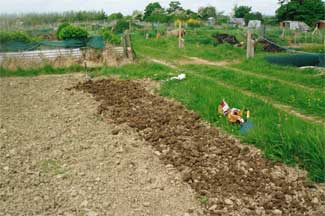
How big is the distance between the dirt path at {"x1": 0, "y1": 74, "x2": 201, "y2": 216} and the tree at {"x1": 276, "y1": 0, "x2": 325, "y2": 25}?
34.1 metres

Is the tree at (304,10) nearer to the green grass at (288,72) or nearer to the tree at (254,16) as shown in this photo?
the tree at (254,16)

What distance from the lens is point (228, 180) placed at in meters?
3.56

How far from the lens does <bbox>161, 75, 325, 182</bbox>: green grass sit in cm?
362

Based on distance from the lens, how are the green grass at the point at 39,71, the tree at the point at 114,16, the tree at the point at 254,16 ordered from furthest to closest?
the tree at the point at 254,16
the tree at the point at 114,16
the green grass at the point at 39,71

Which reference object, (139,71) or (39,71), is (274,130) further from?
(39,71)

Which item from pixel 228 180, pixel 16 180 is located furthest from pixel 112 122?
pixel 228 180

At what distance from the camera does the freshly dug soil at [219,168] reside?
3.14 meters

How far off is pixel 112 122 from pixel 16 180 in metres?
2.09

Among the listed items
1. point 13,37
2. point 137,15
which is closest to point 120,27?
point 13,37

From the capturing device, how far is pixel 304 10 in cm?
3600

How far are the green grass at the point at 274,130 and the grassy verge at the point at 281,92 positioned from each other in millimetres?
738

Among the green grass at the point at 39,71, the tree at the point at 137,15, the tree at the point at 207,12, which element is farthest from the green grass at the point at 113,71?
the tree at the point at 207,12

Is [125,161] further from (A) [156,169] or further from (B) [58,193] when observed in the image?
(B) [58,193]

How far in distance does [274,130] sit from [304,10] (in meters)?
35.5
